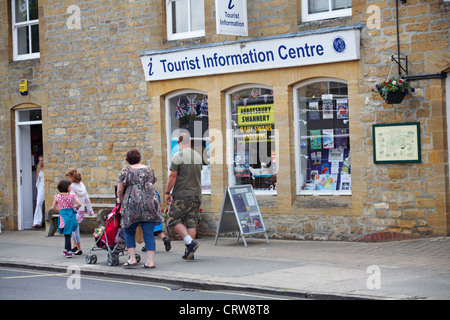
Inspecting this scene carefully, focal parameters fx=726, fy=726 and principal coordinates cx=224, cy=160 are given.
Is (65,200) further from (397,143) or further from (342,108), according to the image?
(397,143)

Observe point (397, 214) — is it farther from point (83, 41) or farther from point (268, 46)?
point (83, 41)

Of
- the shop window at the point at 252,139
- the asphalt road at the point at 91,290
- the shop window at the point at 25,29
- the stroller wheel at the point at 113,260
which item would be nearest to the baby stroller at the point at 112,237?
the stroller wheel at the point at 113,260

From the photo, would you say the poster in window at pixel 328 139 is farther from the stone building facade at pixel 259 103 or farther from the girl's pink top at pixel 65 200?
the girl's pink top at pixel 65 200

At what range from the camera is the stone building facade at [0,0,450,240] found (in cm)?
1256

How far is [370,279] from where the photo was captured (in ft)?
30.2

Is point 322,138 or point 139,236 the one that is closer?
point 139,236

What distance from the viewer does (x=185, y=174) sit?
11836mm

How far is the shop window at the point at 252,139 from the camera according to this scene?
14633mm

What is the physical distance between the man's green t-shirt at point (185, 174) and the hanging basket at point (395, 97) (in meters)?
3.48

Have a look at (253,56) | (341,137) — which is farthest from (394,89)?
(253,56)

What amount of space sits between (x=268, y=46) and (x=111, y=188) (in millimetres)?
5051

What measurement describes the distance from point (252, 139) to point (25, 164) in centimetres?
680
